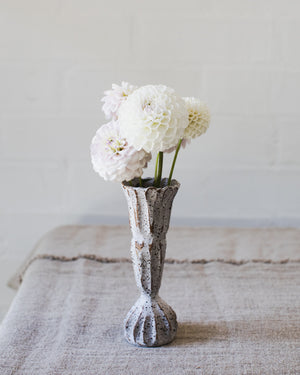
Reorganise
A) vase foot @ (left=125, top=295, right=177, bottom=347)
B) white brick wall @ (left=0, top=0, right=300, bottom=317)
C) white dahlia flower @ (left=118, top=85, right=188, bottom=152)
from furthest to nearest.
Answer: white brick wall @ (left=0, top=0, right=300, bottom=317) < vase foot @ (left=125, top=295, right=177, bottom=347) < white dahlia flower @ (left=118, top=85, right=188, bottom=152)

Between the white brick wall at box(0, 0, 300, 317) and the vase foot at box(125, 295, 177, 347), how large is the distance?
26.4 inches

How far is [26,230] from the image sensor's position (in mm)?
1523

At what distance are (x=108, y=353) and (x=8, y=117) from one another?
0.85 m

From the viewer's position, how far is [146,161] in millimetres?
759

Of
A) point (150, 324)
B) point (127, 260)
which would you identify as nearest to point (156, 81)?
point (127, 260)

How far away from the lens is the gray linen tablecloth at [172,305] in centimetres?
77

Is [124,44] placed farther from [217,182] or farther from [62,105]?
[217,182]

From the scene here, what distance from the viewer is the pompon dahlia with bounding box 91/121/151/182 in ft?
2.39

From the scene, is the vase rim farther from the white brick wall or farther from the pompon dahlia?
the white brick wall

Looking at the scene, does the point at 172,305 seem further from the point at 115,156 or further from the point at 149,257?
the point at 115,156

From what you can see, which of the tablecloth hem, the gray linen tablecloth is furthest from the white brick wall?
the tablecloth hem

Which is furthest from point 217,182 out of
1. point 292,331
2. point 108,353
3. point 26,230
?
point 108,353

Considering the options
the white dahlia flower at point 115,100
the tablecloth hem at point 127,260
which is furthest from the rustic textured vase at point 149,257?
the tablecloth hem at point 127,260

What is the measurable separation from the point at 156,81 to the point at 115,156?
2.36 feet
